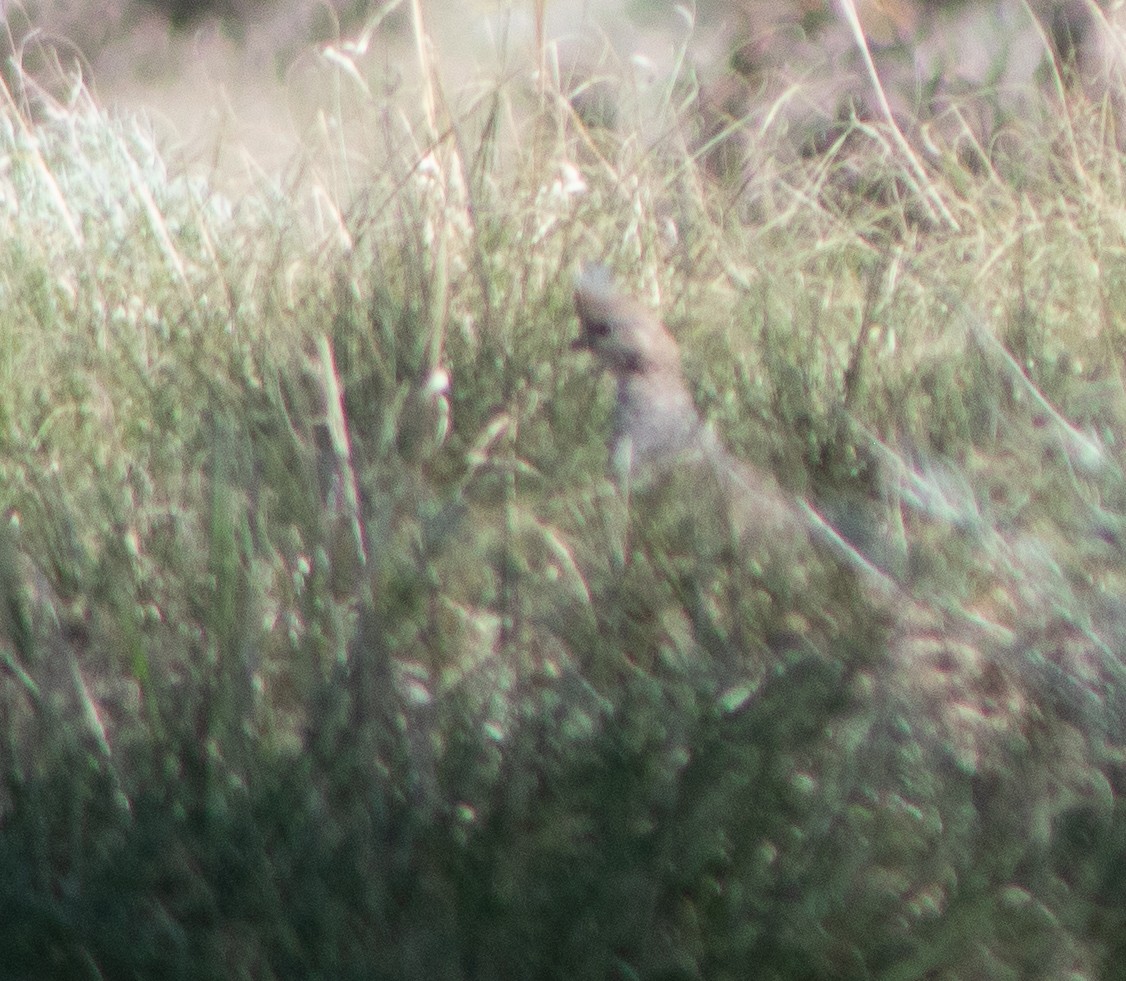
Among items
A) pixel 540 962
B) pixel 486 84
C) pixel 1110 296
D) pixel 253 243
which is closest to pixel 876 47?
pixel 486 84

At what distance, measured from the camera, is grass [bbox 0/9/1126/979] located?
1.09 meters

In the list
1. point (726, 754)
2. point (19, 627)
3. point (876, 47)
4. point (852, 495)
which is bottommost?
point (876, 47)

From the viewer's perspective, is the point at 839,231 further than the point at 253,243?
Yes

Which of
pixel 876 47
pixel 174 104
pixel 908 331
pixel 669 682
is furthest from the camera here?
pixel 174 104

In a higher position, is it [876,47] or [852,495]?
[852,495]

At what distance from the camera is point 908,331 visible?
198 centimetres

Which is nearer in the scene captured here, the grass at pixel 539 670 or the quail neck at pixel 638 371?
the grass at pixel 539 670

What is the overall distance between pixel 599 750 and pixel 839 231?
1570mm

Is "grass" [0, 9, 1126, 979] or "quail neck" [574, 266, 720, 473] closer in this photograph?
"grass" [0, 9, 1126, 979]

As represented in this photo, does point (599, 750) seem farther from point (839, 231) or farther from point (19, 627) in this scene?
point (839, 231)

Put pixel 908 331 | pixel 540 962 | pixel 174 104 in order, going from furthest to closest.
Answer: pixel 174 104, pixel 908 331, pixel 540 962

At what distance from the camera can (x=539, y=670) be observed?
1.26 m

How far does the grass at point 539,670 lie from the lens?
3.58 ft

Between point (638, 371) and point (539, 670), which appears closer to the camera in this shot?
point (539, 670)
